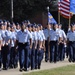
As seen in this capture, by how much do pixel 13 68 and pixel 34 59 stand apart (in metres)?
1.11

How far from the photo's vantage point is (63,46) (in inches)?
857

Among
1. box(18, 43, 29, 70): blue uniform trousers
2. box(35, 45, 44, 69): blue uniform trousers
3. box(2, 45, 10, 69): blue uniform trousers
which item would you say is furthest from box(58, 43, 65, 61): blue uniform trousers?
box(18, 43, 29, 70): blue uniform trousers

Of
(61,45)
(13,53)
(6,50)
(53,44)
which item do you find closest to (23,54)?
(6,50)

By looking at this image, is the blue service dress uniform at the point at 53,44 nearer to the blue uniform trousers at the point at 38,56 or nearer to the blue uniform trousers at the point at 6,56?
the blue uniform trousers at the point at 38,56

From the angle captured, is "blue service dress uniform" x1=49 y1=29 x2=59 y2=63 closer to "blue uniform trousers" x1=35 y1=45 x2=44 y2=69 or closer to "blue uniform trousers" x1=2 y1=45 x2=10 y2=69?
"blue uniform trousers" x1=35 y1=45 x2=44 y2=69

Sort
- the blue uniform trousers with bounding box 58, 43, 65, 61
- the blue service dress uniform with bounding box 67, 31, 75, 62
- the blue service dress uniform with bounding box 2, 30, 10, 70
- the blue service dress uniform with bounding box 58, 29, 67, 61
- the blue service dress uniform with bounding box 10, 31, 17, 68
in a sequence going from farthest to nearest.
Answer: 1. the blue uniform trousers with bounding box 58, 43, 65, 61
2. the blue service dress uniform with bounding box 58, 29, 67, 61
3. the blue service dress uniform with bounding box 67, 31, 75, 62
4. the blue service dress uniform with bounding box 10, 31, 17, 68
5. the blue service dress uniform with bounding box 2, 30, 10, 70

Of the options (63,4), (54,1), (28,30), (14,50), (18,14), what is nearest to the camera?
(28,30)

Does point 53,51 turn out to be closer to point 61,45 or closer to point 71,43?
point 71,43

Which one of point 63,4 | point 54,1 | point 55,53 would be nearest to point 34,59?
point 55,53

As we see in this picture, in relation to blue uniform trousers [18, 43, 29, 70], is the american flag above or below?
above

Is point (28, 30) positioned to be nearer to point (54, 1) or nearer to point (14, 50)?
point (14, 50)

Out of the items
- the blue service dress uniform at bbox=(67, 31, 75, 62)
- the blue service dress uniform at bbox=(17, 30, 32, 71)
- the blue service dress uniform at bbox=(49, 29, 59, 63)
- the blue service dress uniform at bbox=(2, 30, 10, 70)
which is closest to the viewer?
the blue service dress uniform at bbox=(17, 30, 32, 71)

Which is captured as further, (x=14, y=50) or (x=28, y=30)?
(x=14, y=50)

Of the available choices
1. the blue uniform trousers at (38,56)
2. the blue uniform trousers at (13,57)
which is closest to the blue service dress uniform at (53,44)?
the blue uniform trousers at (38,56)
